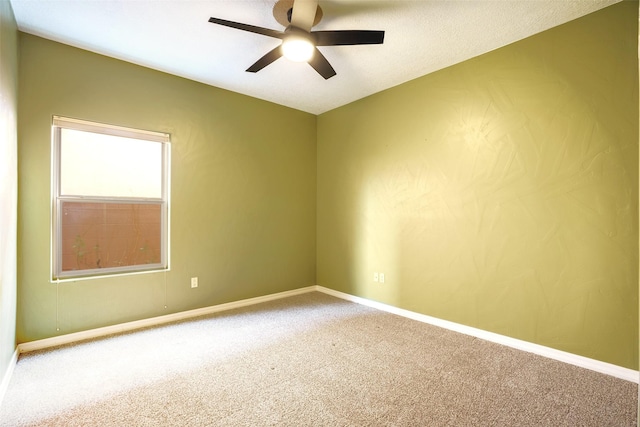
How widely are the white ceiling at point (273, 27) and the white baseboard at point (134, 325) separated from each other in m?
2.72

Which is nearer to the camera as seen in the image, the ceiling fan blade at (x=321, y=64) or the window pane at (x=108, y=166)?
the ceiling fan blade at (x=321, y=64)

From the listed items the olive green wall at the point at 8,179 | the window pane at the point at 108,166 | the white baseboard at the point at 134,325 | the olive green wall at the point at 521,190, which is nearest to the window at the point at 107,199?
the window pane at the point at 108,166

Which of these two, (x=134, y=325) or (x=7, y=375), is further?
(x=134, y=325)

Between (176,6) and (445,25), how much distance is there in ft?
7.05

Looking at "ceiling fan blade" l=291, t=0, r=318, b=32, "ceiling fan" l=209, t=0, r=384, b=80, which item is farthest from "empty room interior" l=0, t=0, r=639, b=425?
"ceiling fan blade" l=291, t=0, r=318, b=32

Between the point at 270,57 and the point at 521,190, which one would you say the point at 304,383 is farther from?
the point at 270,57

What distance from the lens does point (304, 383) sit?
220 cm

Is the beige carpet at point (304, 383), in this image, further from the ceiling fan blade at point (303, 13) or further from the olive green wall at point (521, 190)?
the ceiling fan blade at point (303, 13)

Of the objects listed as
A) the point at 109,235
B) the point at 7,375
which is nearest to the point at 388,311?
the point at 109,235

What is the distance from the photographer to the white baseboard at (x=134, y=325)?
277cm

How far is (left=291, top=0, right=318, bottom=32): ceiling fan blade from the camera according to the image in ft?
6.77

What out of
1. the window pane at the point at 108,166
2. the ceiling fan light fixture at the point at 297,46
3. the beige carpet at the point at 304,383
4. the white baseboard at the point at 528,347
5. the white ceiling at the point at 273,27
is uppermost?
the white ceiling at the point at 273,27

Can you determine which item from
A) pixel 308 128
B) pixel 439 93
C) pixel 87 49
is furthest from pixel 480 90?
pixel 87 49

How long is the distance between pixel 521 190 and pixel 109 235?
158 inches
